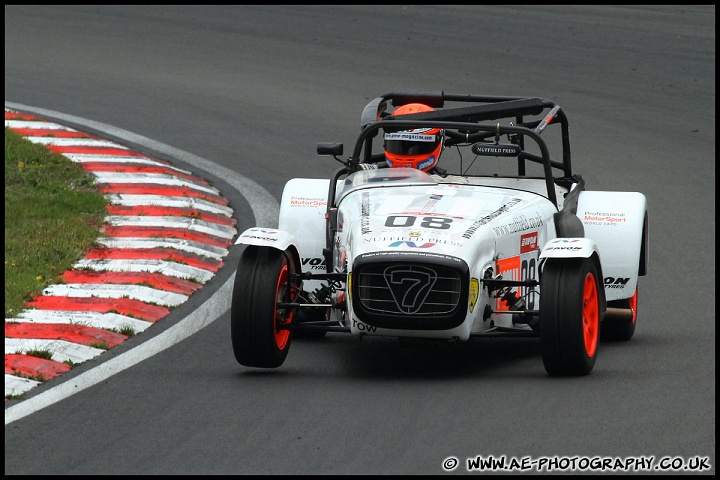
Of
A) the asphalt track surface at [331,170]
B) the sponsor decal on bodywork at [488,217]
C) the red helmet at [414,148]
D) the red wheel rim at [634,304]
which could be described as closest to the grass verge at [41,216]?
the asphalt track surface at [331,170]

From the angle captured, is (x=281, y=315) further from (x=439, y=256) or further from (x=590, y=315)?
(x=590, y=315)

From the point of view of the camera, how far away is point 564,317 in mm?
7879

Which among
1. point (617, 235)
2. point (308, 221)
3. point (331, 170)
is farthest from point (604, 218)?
point (331, 170)

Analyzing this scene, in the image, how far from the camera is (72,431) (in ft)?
23.1

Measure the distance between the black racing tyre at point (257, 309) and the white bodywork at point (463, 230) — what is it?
4.2 inches

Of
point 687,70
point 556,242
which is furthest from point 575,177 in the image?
point 687,70

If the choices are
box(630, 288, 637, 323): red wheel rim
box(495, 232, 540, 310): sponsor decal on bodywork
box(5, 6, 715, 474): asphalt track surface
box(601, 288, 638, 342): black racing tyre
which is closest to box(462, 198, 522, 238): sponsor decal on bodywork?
box(495, 232, 540, 310): sponsor decal on bodywork

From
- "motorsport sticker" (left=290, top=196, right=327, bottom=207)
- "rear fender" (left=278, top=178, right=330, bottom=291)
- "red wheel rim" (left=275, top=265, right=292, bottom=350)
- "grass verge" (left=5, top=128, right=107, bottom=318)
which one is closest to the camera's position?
"red wheel rim" (left=275, top=265, right=292, bottom=350)

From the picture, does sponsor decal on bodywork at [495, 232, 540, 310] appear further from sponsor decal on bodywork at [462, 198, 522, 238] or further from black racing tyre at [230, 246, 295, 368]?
black racing tyre at [230, 246, 295, 368]

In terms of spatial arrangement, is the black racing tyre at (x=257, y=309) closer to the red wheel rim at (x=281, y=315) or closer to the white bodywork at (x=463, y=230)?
the red wheel rim at (x=281, y=315)

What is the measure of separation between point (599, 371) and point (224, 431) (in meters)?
2.44

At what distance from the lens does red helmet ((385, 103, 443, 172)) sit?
9453mm

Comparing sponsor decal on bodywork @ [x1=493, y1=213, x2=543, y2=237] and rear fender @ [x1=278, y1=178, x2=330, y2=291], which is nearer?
sponsor decal on bodywork @ [x1=493, y1=213, x2=543, y2=237]

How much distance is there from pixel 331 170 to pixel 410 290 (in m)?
7.01
